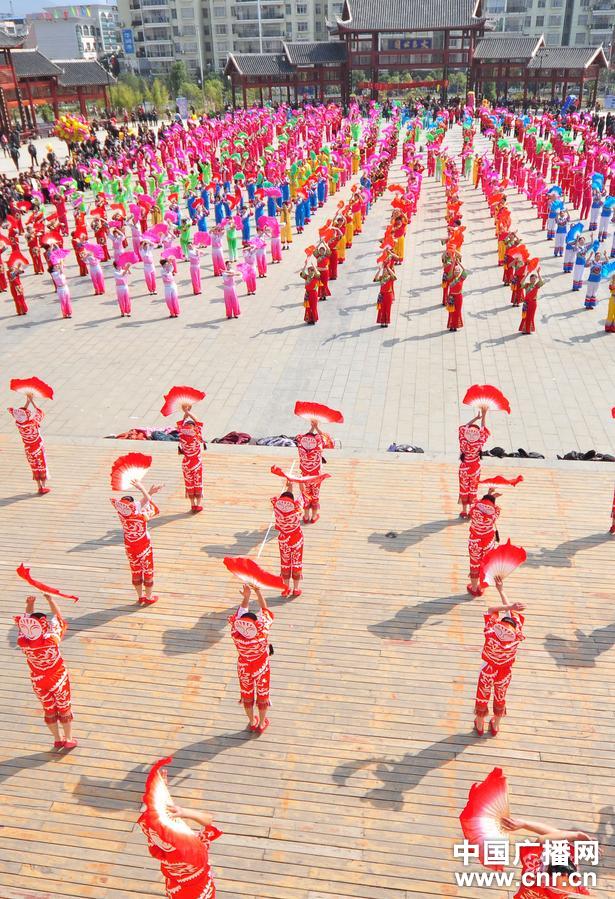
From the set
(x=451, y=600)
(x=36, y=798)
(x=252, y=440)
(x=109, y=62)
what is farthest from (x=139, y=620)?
(x=109, y=62)

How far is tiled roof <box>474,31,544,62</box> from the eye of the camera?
51938 mm

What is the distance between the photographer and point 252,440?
11539 mm

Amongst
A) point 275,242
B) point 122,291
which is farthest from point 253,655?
point 275,242

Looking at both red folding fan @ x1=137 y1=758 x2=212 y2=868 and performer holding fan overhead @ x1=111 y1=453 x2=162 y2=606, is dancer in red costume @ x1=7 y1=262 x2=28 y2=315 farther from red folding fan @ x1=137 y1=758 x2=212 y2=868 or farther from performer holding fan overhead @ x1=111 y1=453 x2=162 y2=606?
A: red folding fan @ x1=137 y1=758 x2=212 y2=868

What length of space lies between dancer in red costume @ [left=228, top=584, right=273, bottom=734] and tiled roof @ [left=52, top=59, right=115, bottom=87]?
179ft

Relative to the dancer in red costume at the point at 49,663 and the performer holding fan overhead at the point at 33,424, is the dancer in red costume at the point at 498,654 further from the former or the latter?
the performer holding fan overhead at the point at 33,424

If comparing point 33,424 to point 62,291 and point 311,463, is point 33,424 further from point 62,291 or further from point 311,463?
point 62,291

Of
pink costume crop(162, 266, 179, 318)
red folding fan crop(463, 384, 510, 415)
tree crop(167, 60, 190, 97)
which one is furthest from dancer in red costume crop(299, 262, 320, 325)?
tree crop(167, 60, 190, 97)

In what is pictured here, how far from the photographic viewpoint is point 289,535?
7684 millimetres

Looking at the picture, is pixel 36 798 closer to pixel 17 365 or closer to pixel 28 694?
pixel 28 694

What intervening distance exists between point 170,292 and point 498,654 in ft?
44.2

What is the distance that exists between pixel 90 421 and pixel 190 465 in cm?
414

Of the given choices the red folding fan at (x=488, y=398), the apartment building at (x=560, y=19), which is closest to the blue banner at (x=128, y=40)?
the apartment building at (x=560, y=19)

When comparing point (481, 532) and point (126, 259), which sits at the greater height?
point (126, 259)
